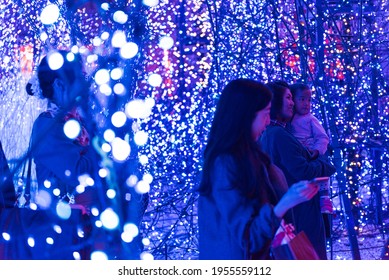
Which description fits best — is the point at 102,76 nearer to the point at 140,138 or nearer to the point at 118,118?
the point at 118,118

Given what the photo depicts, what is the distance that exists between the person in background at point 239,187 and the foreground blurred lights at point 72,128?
1.53 feet

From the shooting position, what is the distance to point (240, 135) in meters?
2.14

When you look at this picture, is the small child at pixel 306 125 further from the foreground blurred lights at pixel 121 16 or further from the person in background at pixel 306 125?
the foreground blurred lights at pixel 121 16

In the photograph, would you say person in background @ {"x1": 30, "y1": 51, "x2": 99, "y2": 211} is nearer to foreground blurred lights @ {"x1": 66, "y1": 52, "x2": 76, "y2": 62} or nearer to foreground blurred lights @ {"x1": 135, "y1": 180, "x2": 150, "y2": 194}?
foreground blurred lights @ {"x1": 66, "y1": 52, "x2": 76, "y2": 62}

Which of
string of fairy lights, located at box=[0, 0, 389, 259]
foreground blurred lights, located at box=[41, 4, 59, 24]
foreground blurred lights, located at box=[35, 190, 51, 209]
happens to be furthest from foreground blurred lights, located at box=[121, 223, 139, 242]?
string of fairy lights, located at box=[0, 0, 389, 259]

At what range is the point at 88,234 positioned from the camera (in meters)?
2.35

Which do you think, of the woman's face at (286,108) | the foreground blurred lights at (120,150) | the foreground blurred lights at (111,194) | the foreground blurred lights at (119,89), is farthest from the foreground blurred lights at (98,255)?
the woman's face at (286,108)

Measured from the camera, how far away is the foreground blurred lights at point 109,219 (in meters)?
2.33

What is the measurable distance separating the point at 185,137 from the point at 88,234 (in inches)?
66.6

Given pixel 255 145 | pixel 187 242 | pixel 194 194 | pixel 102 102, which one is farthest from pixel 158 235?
pixel 255 145

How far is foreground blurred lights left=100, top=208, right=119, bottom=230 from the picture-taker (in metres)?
2.33

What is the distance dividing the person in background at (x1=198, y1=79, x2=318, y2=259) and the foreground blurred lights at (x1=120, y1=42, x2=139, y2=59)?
42cm

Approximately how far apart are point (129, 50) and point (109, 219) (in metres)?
0.59

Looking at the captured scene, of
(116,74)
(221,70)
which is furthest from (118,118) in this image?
(221,70)
